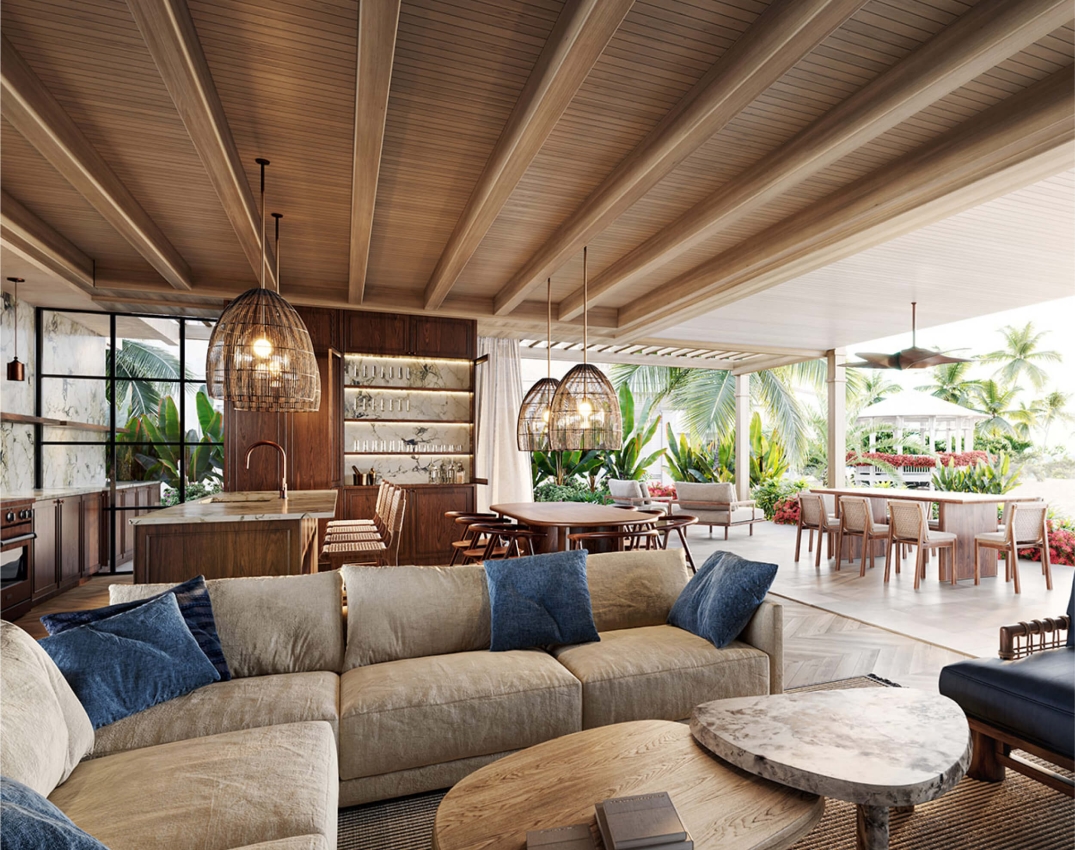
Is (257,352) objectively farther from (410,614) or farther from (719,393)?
(719,393)

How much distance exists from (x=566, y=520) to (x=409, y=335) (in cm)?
315

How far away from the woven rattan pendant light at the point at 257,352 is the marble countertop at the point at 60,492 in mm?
2399

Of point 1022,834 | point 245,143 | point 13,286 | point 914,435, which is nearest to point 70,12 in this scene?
point 245,143

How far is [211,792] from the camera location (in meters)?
1.58

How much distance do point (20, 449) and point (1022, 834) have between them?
739cm

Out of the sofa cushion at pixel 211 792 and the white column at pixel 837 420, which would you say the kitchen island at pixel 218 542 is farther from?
the white column at pixel 837 420

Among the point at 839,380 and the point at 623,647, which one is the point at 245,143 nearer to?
the point at 623,647

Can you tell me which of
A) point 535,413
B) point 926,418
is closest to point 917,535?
point 535,413

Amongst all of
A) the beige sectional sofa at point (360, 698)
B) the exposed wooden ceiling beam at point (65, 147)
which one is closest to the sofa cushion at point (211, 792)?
the beige sectional sofa at point (360, 698)

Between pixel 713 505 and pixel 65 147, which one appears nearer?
pixel 65 147

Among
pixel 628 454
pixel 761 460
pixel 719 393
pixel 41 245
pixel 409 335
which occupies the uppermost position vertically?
pixel 41 245

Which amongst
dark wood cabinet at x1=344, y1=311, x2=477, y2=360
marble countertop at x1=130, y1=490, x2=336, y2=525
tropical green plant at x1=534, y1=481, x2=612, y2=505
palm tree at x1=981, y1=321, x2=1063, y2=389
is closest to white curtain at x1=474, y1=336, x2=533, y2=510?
dark wood cabinet at x1=344, y1=311, x2=477, y2=360

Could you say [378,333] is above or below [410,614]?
above

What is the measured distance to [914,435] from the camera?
15875 mm
